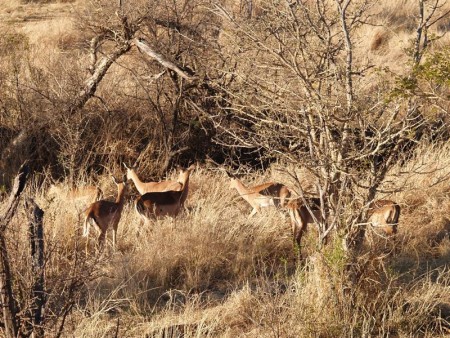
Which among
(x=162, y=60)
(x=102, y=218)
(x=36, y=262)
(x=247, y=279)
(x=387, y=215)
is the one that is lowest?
(x=247, y=279)

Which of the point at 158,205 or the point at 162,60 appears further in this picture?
the point at 162,60

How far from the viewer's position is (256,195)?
34.8ft

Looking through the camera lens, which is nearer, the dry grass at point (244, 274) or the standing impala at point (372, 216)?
the dry grass at point (244, 274)

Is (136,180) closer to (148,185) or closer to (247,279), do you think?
(148,185)

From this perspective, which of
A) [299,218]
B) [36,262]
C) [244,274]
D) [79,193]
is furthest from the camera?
[79,193]

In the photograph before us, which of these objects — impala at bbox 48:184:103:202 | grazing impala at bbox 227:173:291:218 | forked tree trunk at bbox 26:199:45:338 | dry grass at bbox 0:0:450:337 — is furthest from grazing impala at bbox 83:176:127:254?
forked tree trunk at bbox 26:199:45:338

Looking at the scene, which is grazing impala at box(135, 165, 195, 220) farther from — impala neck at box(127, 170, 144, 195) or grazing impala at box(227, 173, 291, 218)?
impala neck at box(127, 170, 144, 195)

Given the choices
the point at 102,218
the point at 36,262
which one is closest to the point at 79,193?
the point at 102,218

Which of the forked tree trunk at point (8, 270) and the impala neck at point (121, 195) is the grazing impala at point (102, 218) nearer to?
the impala neck at point (121, 195)

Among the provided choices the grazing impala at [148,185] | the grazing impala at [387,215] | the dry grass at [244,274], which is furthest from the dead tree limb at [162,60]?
the grazing impala at [387,215]

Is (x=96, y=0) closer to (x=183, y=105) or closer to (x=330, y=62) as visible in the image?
(x=183, y=105)

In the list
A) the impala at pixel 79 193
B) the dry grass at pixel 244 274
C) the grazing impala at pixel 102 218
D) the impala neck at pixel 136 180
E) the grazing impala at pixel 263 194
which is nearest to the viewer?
the dry grass at pixel 244 274

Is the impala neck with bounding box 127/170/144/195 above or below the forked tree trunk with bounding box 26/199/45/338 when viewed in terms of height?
below

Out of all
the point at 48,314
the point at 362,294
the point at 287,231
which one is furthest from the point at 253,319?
the point at 287,231
